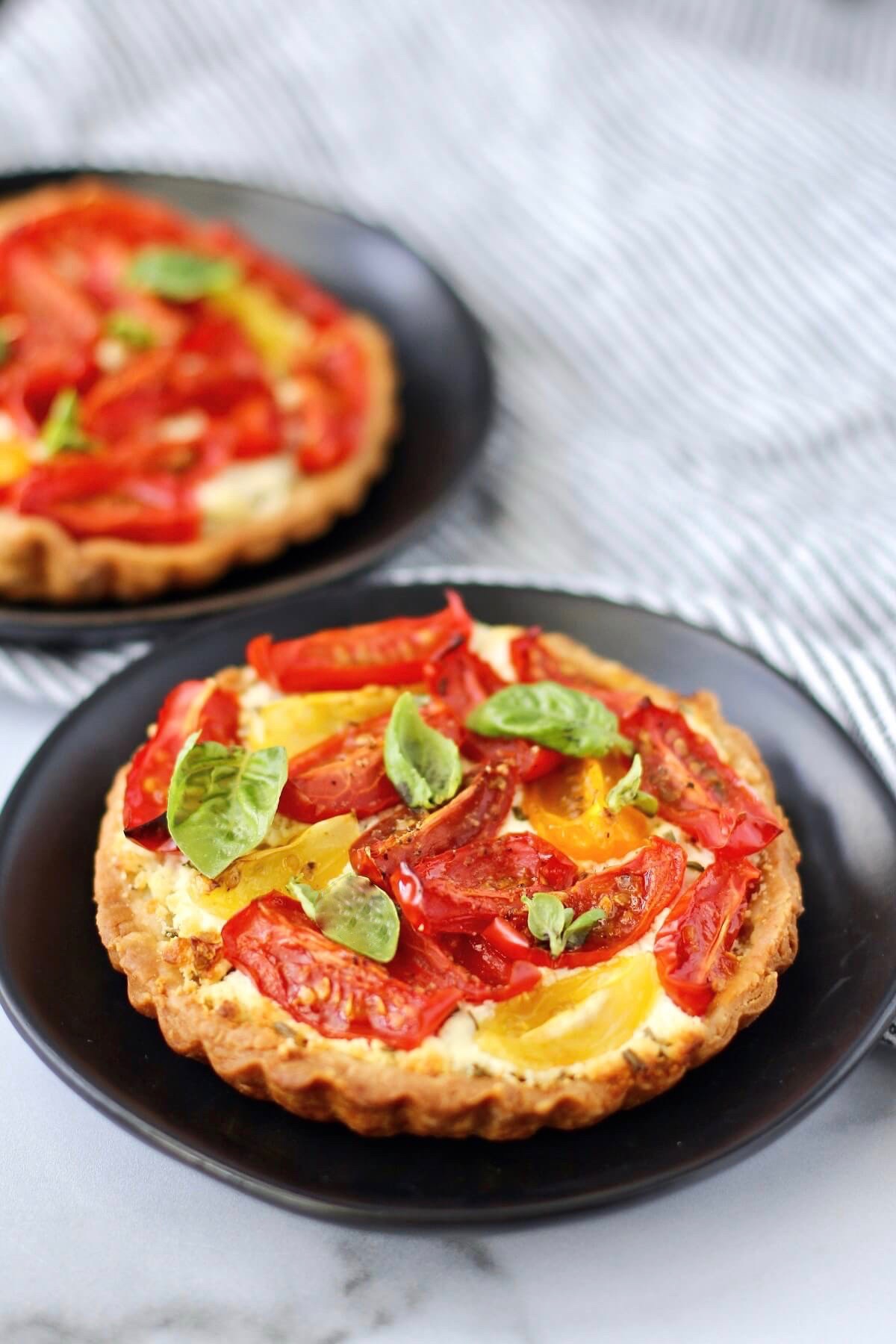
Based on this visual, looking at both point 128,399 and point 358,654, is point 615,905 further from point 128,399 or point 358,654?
point 128,399

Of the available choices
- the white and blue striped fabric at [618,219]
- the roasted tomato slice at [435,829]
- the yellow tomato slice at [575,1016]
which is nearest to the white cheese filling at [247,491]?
the white and blue striped fabric at [618,219]

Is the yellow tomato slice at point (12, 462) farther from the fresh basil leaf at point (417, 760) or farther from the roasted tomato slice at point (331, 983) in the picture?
the roasted tomato slice at point (331, 983)

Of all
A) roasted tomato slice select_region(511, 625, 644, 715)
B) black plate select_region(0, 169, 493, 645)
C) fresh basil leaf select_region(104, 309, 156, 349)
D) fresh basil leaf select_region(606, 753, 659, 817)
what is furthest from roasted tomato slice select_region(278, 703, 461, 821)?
fresh basil leaf select_region(104, 309, 156, 349)

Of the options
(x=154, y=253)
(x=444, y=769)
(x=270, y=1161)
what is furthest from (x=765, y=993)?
(x=154, y=253)

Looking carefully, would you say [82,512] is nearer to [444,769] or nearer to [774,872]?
[444,769]

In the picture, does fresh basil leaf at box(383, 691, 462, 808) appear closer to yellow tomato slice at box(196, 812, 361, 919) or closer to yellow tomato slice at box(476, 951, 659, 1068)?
yellow tomato slice at box(196, 812, 361, 919)

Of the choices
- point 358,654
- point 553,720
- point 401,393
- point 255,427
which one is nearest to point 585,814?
point 553,720
